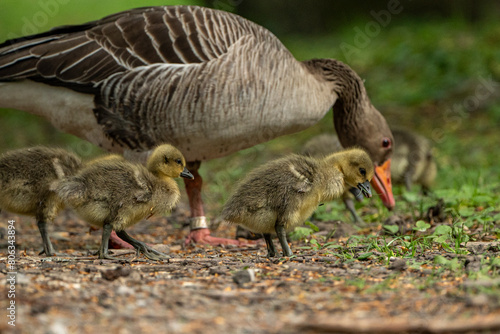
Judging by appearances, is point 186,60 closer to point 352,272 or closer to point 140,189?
point 140,189

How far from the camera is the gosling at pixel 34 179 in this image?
5.25 m

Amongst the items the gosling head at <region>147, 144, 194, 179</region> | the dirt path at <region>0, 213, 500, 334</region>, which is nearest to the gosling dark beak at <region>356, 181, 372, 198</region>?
the dirt path at <region>0, 213, 500, 334</region>

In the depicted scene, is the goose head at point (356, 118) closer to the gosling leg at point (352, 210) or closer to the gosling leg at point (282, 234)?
the gosling leg at point (352, 210)

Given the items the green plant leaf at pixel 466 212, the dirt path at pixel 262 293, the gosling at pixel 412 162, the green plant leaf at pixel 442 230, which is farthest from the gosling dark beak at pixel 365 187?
the gosling at pixel 412 162

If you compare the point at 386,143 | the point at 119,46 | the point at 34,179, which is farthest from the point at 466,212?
the point at 34,179

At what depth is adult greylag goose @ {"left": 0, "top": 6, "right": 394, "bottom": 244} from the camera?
635 centimetres

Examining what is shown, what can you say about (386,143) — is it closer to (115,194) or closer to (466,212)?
(466,212)

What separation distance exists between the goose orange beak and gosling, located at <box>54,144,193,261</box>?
9.30 ft

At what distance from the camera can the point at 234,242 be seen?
6.53 m

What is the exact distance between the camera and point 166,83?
6.32m

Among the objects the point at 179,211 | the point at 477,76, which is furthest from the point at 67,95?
the point at 477,76

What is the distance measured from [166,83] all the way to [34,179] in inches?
67.6

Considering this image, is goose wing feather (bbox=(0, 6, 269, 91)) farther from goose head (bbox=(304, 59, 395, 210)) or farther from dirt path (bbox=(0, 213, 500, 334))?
dirt path (bbox=(0, 213, 500, 334))

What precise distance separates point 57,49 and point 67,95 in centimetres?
52
